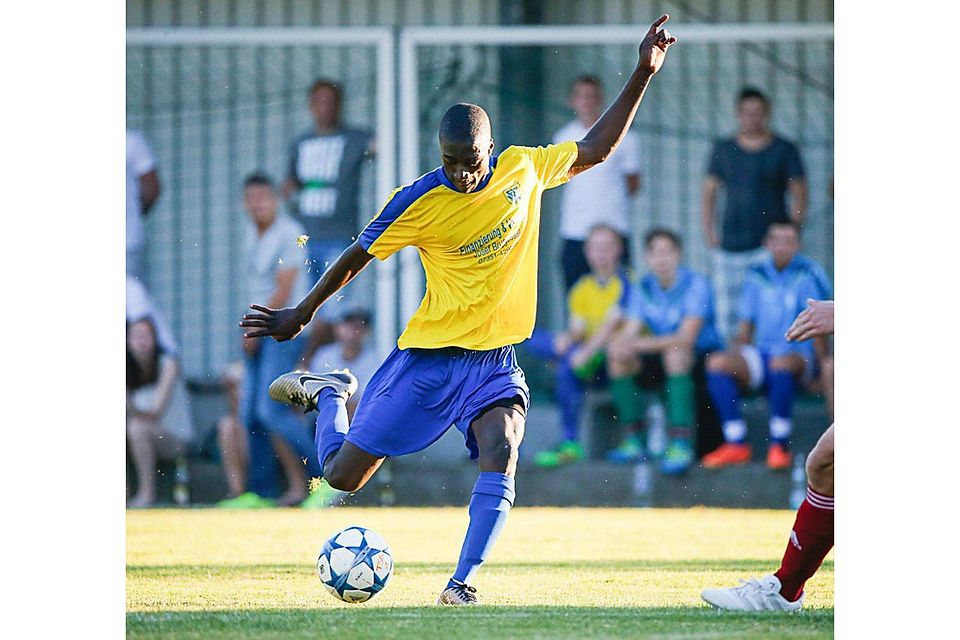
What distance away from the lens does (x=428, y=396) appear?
6652 mm

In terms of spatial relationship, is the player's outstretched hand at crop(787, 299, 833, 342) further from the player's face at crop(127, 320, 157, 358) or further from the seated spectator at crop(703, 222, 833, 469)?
the player's face at crop(127, 320, 157, 358)

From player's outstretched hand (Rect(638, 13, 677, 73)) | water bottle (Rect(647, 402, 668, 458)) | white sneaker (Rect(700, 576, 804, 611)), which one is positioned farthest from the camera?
water bottle (Rect(647, 402, 668, 458))

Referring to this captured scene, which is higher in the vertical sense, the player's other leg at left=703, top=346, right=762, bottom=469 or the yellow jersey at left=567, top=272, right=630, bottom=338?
the yellow jersey at left=567, top=272, right=630, bottom=338

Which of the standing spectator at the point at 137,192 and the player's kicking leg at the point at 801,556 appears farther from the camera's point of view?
the standing spectator at the point at 137,192

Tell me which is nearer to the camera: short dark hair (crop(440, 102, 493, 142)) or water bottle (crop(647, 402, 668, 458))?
short dark hair (crop(440, 102, 493, 142))

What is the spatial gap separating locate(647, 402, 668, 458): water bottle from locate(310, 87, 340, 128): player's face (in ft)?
10.3

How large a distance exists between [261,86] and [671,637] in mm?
8427

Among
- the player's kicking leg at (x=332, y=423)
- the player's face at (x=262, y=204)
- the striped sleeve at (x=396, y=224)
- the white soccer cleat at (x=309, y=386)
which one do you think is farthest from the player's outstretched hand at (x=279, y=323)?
the player's face at (x=262, y=204)

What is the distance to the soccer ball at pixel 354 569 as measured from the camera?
6.20 metres

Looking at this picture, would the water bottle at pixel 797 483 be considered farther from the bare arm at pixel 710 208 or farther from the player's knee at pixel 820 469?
the player's knee at pixel 820 469

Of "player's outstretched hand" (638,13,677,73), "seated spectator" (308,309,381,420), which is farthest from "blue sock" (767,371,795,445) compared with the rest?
"player's outstretched hand" (638,13,677,73)

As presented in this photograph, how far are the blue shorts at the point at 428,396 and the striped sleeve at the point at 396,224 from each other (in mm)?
512

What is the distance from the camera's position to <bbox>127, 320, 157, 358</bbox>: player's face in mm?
11711
